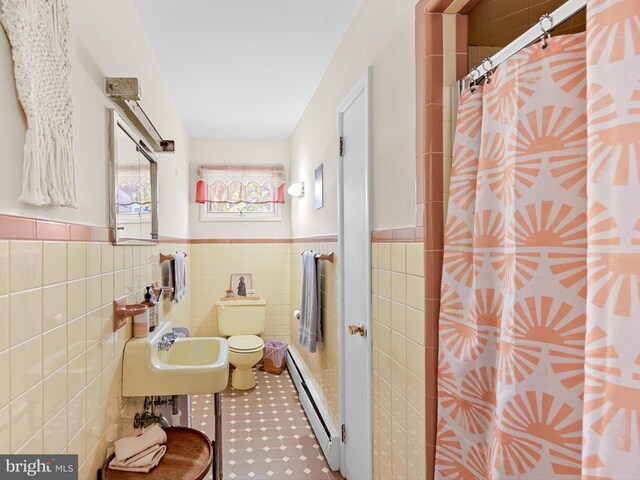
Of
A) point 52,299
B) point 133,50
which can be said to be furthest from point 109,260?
point 133,50

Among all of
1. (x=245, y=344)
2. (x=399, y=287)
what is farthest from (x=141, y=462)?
(x=245, y=344)

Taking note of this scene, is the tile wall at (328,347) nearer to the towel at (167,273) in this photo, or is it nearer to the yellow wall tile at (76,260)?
the towel at (167,273)

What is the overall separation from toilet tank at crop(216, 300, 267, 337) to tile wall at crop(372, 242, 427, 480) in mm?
2437

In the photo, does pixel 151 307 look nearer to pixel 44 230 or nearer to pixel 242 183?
pixel 44 230

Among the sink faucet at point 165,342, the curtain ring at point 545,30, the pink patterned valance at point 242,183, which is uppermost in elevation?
the pink patterned valance at point 242,183

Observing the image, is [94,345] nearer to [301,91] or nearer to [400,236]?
[400,236]

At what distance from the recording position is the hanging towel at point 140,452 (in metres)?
1.45

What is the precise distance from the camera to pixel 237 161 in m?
4.51

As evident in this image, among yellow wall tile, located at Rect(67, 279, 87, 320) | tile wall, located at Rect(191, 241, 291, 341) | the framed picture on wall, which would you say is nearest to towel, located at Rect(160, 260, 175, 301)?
the framed picture on wall

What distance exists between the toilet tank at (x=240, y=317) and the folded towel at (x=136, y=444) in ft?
7.75

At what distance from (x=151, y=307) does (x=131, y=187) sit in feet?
1.90

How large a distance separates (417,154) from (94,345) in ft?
4.19

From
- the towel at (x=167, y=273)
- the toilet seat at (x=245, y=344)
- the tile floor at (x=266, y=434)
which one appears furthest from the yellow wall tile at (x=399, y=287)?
the toilet seat at (x=245, y=344)

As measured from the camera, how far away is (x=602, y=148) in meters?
0.70
